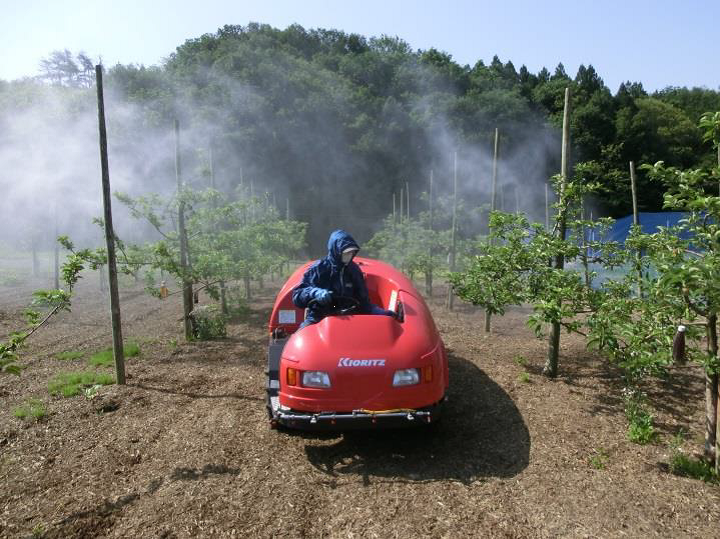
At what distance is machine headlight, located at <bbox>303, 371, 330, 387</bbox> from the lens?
4.04 meters

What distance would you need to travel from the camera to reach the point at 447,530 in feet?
10.9

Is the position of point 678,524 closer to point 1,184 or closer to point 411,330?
point 411,330

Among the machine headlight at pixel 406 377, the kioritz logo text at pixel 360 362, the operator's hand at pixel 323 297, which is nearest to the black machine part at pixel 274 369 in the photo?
the operator's hand at pixel 323 297

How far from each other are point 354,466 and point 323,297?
136cm

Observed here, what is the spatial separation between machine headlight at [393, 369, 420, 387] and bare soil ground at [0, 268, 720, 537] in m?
0.68

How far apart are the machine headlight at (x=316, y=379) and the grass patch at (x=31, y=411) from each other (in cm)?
314

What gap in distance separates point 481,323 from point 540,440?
6.53 meters

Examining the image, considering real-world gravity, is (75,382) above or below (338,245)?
below

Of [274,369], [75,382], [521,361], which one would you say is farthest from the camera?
[521,361]

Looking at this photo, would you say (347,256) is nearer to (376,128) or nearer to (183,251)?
(183,251)

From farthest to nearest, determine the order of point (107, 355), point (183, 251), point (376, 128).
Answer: point (376, 128)
point (183, 251)
point (107, 355)

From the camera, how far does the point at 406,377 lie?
160 inches

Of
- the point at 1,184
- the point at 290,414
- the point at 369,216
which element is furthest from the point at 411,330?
the point at 369,216

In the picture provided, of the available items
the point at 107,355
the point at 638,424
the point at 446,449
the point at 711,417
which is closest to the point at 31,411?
the point at 107,355
